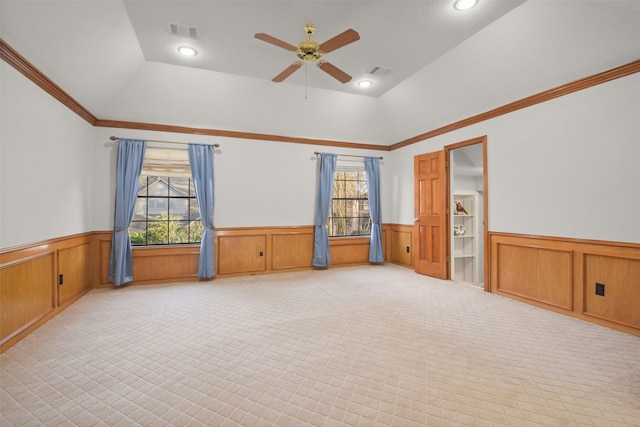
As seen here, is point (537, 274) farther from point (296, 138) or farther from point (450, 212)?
point (296, 138)

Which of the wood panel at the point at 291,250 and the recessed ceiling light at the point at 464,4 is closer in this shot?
the recessed ceiling light at the point at 464,4

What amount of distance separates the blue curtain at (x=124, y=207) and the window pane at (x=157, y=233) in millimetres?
368

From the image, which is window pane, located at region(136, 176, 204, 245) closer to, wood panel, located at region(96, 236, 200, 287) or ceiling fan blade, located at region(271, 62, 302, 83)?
wood panel, located at region(96, 236, 200, 287)

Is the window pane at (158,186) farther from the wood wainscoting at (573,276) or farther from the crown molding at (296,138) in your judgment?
the wood wainscoting at (573,276)

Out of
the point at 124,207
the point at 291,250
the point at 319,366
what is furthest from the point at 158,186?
the point at 319,366

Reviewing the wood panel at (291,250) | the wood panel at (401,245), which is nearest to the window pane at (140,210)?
the wood panel at (291,250)

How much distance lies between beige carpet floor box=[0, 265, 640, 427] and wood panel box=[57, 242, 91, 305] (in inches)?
8.7

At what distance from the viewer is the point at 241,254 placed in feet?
16.7

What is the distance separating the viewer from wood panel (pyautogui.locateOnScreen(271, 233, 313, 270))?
5328mm

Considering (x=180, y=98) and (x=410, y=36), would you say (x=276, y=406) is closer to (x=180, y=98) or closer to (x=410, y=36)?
(x=410, y=36)

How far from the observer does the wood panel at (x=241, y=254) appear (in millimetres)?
4953

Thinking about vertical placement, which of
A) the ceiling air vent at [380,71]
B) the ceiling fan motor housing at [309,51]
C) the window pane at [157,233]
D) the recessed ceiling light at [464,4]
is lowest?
the window pane at [157,233]

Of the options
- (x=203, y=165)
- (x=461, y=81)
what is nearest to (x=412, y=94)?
(x=461, y=81)

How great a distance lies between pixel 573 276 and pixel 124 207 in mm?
5865
